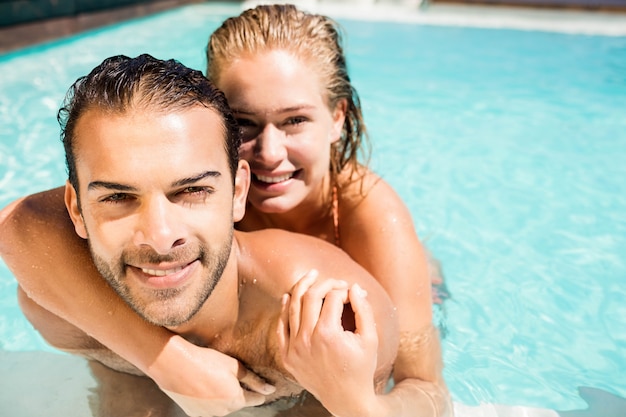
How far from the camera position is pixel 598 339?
3.52 metres

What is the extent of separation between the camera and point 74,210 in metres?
2.12

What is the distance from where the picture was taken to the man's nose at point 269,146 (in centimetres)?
258

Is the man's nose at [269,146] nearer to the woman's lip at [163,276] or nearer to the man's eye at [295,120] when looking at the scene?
the man's eye at [295,120]

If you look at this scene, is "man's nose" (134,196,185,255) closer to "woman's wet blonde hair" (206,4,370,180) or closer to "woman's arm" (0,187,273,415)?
"woman's arm" (0,187,273,415)

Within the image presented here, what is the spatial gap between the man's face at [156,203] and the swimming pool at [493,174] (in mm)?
1238

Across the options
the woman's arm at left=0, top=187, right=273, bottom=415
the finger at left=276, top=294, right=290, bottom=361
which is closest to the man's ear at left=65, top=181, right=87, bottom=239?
the woman's arm at left=0, top=187, right=273, bottom=415

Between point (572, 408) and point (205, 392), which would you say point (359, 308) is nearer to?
point (205, 392)

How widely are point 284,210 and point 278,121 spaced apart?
0.38m

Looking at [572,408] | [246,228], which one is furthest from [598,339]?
[246,228]

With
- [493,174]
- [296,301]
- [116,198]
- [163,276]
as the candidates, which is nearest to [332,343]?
[296,301]

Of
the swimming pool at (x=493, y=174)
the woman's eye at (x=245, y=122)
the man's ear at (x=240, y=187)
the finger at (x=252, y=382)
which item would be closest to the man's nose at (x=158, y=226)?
the man's ear at (x=240, y=187)

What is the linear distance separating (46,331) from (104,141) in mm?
1331

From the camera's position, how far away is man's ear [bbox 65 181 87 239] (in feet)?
6.85

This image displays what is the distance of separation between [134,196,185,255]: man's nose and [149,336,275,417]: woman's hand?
51cm
